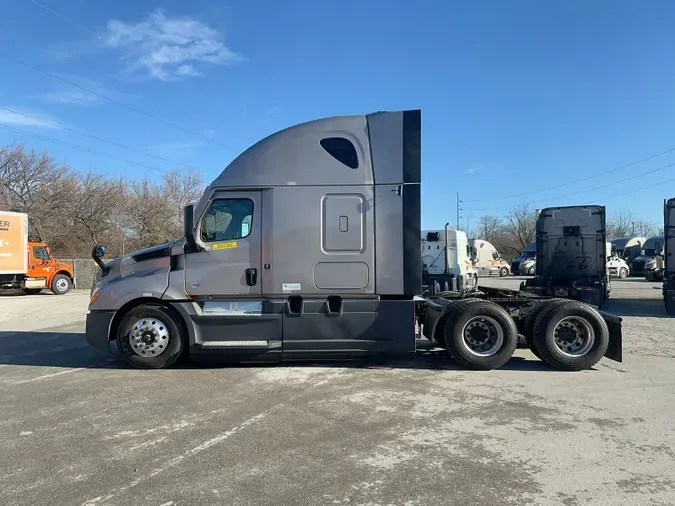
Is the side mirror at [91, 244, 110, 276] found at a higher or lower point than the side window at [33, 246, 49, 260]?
lower

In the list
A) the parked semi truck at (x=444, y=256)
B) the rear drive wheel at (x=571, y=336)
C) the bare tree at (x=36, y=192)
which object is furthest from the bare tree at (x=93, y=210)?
the rear drive wheel at (x=571, y=336)

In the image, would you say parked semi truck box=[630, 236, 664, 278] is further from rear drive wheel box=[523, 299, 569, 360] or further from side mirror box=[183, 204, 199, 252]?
side mirror box=[183, 204, 199, 252]

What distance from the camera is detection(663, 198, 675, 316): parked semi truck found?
14.5 metres

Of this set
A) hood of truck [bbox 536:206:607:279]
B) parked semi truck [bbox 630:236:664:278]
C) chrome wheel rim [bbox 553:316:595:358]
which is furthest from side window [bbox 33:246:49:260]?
parked semi truck [bbox 630:236:664:278]

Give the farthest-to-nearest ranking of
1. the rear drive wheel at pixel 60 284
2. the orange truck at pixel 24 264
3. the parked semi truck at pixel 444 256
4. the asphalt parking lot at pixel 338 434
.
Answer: the rear drive wheel at pixel 60 284 < the orange truck at pixel 24 264 < the parked semi truck at pixel 444 256 < the asphalt parking lot at pixel 338 434

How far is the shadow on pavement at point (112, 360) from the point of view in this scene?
779cm

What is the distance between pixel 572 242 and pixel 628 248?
32.7 metres

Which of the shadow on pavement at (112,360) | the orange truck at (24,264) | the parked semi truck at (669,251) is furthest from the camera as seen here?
the orange truck at (24,264)

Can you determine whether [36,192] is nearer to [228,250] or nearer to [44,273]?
[44,273]

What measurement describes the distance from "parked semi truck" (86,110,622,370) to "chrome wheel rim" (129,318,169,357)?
1 centimetres

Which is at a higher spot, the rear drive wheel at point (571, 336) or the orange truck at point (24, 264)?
the orange truck at point (24, 264)

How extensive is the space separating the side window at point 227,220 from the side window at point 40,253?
2005 cm

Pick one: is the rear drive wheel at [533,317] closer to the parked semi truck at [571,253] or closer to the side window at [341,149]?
the side window at [341,149]

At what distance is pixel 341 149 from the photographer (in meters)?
7.30
